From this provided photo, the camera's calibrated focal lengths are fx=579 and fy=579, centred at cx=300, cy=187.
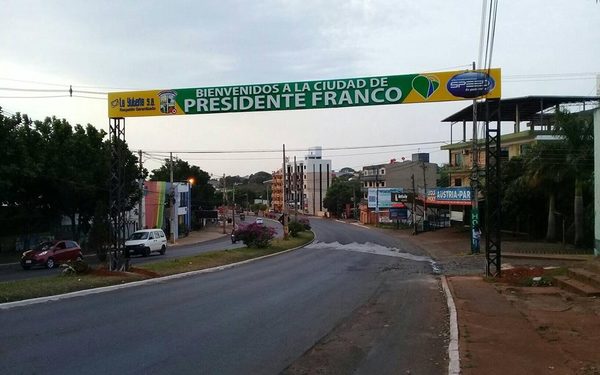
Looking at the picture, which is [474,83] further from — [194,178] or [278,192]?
[278,192]

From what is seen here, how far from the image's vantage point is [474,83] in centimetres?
1859

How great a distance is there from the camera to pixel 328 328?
11148mm

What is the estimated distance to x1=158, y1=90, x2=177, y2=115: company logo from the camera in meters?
20.8

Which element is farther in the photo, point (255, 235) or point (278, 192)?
point (278, 192)

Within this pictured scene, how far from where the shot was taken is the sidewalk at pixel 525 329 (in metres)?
7.83

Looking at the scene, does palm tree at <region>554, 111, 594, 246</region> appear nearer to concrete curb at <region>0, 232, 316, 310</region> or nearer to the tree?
concrete curb at <region>0, 232, 316, 310</region>

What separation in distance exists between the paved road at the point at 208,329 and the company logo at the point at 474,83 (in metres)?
6.45

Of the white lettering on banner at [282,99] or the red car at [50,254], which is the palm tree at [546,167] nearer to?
the white lettering on banner at [282,99]

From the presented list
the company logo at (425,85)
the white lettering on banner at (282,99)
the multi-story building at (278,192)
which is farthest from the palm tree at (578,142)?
the multi-story building at (278,192)

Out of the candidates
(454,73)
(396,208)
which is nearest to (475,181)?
(454,73)

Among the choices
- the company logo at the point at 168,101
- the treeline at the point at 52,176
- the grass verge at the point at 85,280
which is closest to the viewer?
the grass verge at the point at 85,280

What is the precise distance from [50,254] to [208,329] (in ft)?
80.2

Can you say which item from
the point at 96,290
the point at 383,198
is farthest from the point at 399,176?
the point at 96,290

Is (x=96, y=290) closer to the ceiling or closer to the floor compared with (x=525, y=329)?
closer to the floor
